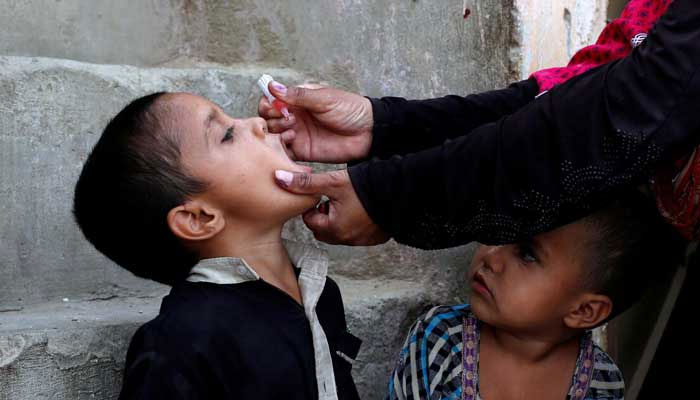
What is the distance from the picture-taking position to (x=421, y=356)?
5.99 feet

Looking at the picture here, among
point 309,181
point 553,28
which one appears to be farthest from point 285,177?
point 553,28

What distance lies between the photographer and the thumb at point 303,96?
1.68 metres

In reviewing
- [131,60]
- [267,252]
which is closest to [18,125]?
[131,60]

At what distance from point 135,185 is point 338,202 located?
1.22 feet

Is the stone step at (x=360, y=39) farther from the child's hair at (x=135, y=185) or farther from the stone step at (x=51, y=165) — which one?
the child's hair at (x=135, y=185)

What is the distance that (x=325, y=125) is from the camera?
5.96 feet

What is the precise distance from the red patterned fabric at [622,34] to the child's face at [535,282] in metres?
0.38

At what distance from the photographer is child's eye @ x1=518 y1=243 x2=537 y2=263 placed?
1738 mm

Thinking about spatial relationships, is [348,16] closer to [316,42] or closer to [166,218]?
[316,42]

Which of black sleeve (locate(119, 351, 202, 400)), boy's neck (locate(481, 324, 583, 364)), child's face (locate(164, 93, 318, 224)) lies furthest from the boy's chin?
boy's neck (locate(481, 324, 583, 364))

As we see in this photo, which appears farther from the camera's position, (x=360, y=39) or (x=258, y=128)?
(x=360, y=39)

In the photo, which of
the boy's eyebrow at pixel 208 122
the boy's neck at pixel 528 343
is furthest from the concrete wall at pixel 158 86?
the boy's eyebrow at pixel 208 122

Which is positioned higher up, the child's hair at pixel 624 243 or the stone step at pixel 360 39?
the stone step at pixel 360 39

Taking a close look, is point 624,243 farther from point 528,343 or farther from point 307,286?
point 307,286
